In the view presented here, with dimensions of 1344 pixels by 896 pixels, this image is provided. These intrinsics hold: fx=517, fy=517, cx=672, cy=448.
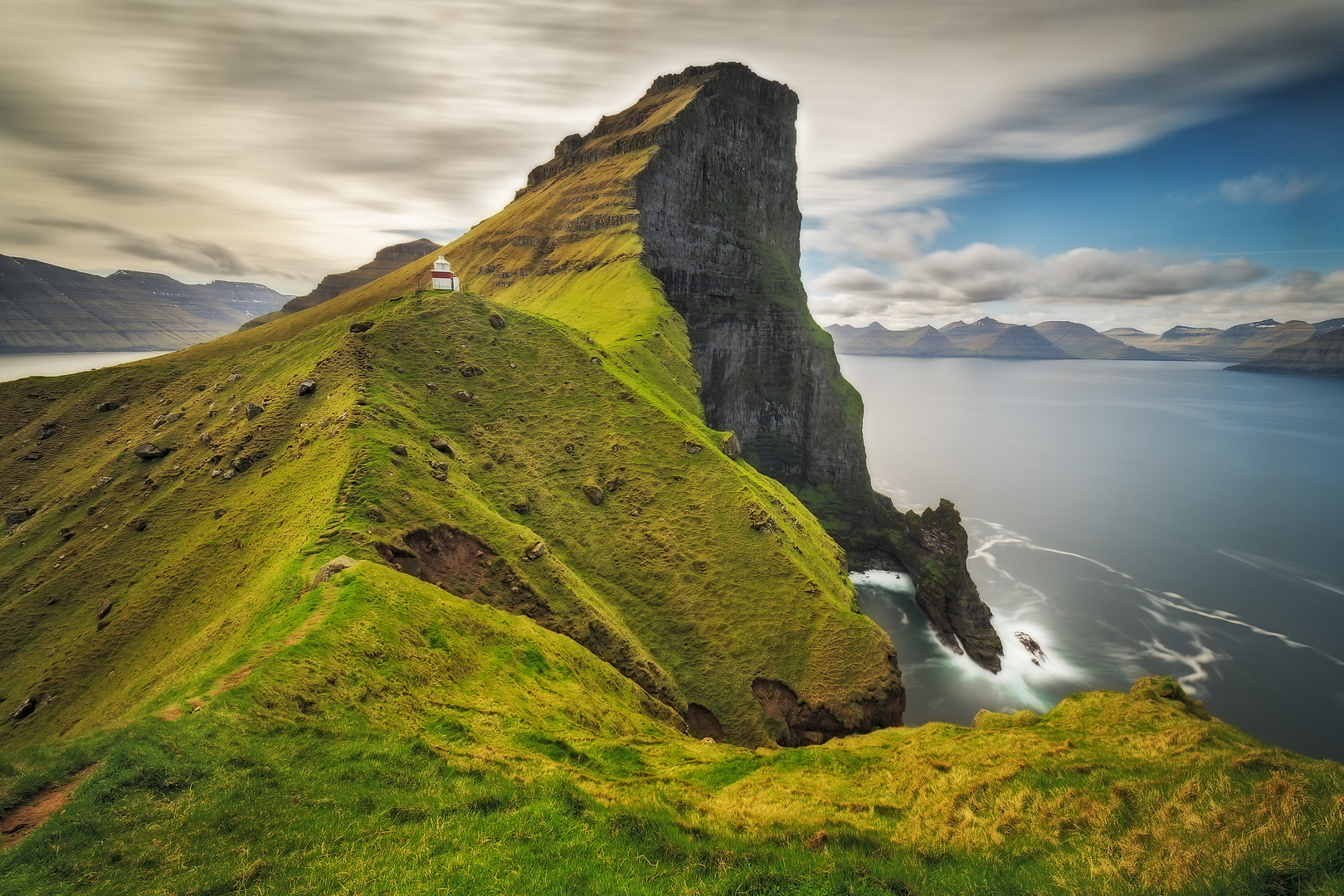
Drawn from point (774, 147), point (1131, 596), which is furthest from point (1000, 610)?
point (774, 147)

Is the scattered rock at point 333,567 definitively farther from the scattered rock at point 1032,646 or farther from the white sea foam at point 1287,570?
the white sea foam at point 1287,570

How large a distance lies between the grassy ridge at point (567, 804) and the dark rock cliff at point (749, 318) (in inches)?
3423

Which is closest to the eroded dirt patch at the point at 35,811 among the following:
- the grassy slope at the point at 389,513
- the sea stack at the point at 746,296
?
the grassy slope at the point at 389,513

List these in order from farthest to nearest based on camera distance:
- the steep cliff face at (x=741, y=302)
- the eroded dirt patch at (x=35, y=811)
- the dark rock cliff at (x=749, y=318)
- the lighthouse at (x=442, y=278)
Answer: the steep cliff face at (x=741, y=302), the dark rock cliff at (x=749, y=318), the lighthouse at (x=442, y=278), the eroded dirt patch at (x=35, y=811)

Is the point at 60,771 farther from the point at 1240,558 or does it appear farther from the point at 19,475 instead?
the point at 1240,558

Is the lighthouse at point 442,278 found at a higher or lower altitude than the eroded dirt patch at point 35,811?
higher

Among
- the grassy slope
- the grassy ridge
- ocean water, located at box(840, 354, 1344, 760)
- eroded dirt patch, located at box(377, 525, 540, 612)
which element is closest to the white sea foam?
ocean water, located at box(840, 354, 1344, 760)

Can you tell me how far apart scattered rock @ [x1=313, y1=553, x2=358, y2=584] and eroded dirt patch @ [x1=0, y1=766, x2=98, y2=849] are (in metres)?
9.75

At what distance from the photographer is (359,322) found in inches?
1917

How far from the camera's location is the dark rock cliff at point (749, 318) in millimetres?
104688

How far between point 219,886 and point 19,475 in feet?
207

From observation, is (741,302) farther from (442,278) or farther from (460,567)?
(460,567)

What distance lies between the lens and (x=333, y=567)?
77.1ft

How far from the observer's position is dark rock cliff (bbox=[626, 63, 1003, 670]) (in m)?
105
